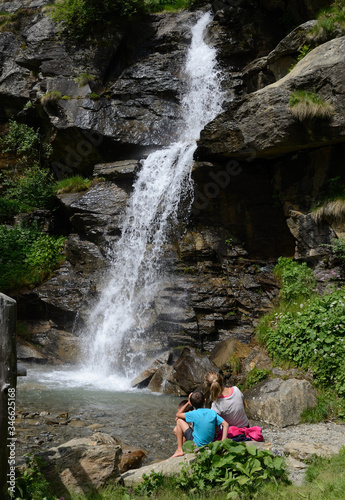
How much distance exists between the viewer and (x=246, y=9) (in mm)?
15594

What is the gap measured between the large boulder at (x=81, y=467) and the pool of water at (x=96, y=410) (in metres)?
1.55

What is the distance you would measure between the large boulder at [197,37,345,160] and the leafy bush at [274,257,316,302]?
9.57ft

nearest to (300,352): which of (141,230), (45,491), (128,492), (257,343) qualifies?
(257,343)

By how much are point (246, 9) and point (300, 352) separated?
44.5ft

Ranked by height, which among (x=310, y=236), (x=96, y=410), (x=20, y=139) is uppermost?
(x=20, y=139)

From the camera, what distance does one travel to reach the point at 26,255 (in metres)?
13.9

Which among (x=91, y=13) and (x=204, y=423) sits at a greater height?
(x=91, y=13)

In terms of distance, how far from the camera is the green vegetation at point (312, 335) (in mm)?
7031

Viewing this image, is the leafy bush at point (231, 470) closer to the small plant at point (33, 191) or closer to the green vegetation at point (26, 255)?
the green vegetation at point (26, 255)

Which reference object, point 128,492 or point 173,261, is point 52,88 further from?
point 128,492

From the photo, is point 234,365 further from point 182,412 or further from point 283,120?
point 283,120

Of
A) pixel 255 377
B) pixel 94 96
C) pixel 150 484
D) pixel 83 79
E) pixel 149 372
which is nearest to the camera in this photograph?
pixel 150 484

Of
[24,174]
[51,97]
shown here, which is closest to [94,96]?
[51,97]

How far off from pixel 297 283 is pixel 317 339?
2245 millimetres
